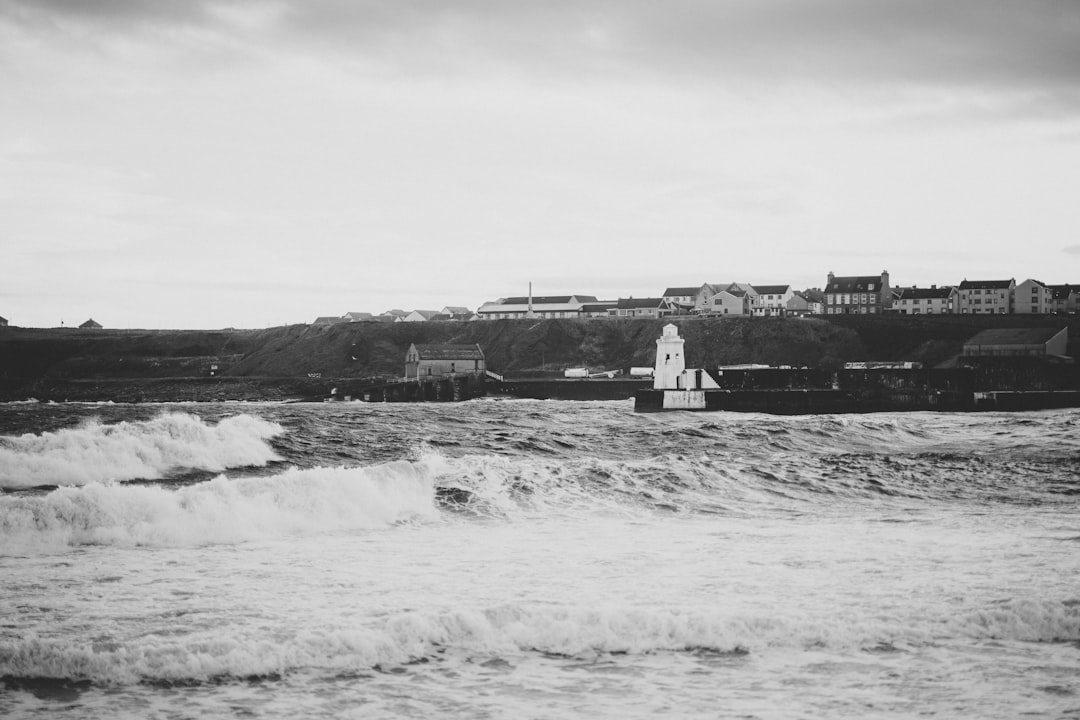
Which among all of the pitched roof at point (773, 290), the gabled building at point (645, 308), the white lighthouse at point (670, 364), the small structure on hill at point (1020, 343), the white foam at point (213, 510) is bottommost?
the white foam at point (213, 510)

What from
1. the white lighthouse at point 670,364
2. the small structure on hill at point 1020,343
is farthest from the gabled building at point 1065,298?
the white lighthouse at point 670,364

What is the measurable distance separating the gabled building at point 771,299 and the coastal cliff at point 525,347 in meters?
23.0

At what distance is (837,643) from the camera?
8.54 meters

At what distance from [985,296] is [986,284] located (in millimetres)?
1599

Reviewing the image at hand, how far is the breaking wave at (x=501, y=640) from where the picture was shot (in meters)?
7.66

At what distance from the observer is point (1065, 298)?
105m

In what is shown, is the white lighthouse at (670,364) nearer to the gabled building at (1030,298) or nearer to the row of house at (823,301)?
the row of house at (823,301)

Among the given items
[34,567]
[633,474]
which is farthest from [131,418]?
Answer: [34,567]

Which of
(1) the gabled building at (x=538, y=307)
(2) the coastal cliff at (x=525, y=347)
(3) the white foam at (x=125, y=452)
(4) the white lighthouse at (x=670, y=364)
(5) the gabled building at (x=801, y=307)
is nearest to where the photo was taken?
(3) the white foam at (x=125, y=452)

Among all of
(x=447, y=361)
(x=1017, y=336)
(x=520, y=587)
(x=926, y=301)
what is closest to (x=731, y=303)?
(x=926, y=301)

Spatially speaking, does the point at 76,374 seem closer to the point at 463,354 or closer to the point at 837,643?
the point at 463,354

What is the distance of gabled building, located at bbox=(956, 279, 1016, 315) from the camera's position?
103312 millimetres

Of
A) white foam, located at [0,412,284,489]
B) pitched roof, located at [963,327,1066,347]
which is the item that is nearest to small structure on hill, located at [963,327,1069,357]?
pitched roof, located at [963,327,1066,347]

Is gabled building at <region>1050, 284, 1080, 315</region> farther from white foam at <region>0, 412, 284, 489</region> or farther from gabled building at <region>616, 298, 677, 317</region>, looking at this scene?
white foam at <region>0, 412, 284, 489</region>
